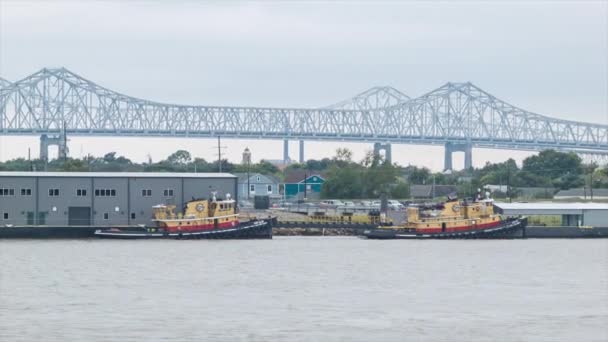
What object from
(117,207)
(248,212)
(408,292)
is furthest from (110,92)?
(408,292)

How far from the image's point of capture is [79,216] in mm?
80125

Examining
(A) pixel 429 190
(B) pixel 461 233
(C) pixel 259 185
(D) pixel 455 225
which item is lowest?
(B) pixel 461 233

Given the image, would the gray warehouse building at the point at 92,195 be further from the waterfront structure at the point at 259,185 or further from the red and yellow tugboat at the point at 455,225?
the waterfront structure at the point at 259,185

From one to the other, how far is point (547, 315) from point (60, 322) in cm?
1268

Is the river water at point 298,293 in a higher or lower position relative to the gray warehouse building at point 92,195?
lower

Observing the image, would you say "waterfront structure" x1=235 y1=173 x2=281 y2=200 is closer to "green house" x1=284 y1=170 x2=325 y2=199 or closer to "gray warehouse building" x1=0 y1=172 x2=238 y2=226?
"green house" x1=284 y1=170 x2=325 y2=199

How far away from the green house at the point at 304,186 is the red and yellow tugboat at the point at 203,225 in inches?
2225

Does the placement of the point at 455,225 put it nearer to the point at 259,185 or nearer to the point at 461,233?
the point at 461,233

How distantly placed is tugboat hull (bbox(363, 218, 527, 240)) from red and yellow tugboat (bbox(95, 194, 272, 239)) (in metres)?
5.77

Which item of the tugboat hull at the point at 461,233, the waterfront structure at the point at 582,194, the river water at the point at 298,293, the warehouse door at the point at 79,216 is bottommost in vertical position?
the river water at the point at 298,293

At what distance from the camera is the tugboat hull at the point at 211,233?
76.0 meters

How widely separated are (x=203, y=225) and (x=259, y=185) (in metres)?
63.8

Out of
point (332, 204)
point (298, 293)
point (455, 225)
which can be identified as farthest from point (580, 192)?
Answer: point (298, 293)

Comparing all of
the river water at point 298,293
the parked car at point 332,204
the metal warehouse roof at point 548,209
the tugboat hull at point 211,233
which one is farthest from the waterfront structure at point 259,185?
the river water at point 298,293
